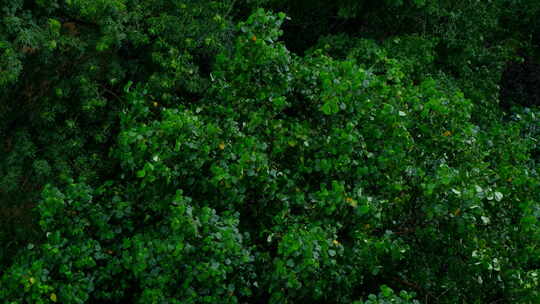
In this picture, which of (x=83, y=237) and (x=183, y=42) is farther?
(x=183, y=42)

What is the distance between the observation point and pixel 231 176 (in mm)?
3986

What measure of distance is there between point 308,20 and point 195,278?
4703 millimetres

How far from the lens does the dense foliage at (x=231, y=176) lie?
152 inches

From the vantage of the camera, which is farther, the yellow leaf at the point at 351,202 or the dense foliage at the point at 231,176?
the yellow leaf at the point at 351,202

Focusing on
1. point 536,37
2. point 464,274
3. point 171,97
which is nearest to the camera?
point 464,274

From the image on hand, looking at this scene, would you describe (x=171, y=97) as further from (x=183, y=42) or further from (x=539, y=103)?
(x=539, y=103)

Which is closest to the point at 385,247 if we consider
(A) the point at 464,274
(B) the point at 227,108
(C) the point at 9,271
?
(A) the point at 464,274

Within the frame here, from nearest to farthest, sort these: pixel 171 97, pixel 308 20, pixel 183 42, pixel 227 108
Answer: pixel 227 108 → pixel 171 97 → pixel 183 42 → pixel 308 20

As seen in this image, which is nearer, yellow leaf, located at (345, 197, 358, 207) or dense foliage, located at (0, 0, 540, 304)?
dense foliage, located at (0, 0, 540, 304)

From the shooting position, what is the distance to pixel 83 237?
4.05 metres

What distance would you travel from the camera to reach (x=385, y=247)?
4.01 m

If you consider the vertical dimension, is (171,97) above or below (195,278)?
above

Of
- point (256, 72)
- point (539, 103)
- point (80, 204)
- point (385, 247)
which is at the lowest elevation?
point (539, 103)

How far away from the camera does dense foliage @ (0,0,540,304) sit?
3.87 metres
